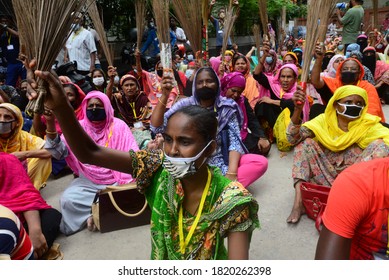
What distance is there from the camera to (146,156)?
1.63 meters

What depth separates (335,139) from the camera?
120 inches

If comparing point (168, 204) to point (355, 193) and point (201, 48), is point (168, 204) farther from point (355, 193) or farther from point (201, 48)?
point (201, 48)

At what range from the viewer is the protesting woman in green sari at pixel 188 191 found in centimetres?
149

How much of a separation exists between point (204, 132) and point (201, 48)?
2731mm

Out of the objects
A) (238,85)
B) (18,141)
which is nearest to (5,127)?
(18,141)

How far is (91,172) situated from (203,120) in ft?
6.68

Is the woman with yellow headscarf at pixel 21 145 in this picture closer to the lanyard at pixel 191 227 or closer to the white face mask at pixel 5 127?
the white face mask at pixel 5 127

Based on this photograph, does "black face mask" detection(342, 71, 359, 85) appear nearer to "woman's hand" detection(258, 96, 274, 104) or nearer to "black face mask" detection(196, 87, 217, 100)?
"woman's hand" detection(258, 96, 274, 104)

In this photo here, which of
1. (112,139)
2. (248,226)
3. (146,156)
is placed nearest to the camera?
(248,226)

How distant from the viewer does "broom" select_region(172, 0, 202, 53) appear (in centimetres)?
409

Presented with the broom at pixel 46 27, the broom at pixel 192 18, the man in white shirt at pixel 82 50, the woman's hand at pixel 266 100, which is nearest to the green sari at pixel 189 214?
the broom at pixel 46 27

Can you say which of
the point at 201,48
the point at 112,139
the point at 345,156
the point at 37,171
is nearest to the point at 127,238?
the point at 112,139

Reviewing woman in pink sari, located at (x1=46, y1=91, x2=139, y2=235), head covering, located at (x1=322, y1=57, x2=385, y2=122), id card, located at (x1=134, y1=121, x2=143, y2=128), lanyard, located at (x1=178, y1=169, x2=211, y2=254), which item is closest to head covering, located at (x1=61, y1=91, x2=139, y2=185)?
woman in pink sari, located at (x1=46, y1=91, x2=139, y2=235)

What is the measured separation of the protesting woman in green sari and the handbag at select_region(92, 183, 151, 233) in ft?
4.35
